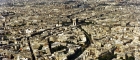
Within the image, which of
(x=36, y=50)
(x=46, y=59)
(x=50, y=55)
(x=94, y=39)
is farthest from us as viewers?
(x=94, y=39)

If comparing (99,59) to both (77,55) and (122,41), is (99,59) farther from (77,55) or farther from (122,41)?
(122,41)

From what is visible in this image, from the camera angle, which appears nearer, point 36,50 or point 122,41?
point 36,50

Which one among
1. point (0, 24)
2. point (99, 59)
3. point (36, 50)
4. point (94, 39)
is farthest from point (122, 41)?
point (0, 24)

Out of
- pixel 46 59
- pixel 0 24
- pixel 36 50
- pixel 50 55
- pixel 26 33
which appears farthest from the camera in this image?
pixel 0 24

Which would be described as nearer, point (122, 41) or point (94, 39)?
point (122, 41)

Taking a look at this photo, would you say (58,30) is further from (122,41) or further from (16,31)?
(122,41)

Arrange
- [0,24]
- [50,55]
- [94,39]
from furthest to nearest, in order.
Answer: [0,24]
[94,39]
[50,55]

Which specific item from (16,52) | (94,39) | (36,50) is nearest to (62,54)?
(36,50)

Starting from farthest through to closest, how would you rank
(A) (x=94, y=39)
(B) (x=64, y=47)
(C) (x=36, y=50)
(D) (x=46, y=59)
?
(A) (x=94, y=39) < (B) (x=64, y=47) < (C) (x=36, y=50) < (D) (x=46, y=59)
